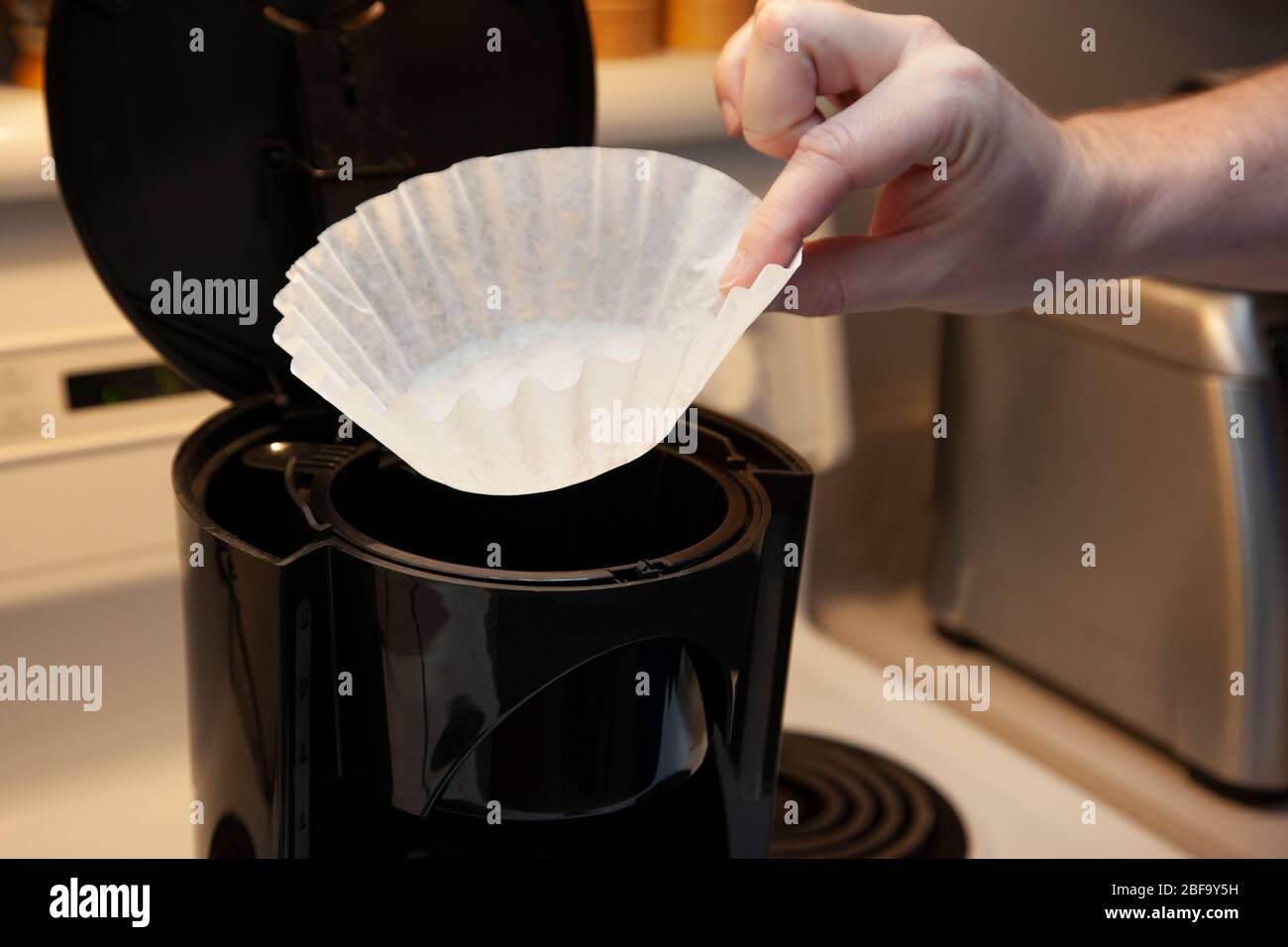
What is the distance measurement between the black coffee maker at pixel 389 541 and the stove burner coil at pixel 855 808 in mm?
196

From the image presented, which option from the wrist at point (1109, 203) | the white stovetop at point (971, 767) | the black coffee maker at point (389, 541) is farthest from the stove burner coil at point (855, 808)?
the wrist at point (1109, 203)

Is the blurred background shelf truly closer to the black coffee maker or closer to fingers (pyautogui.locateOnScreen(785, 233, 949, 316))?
the black coffee maker

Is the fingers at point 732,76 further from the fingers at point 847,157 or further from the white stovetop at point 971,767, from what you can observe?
the white stovetop at point 971,767

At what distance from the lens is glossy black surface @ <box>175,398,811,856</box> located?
0.45 m

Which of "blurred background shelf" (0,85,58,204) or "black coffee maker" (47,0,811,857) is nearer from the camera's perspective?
"black coffee maker" (47,0,811,857)

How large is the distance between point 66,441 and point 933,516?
0.62 meters

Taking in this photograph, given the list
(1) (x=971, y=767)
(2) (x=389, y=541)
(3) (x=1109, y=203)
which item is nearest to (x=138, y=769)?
(2) (x=389, y=541)

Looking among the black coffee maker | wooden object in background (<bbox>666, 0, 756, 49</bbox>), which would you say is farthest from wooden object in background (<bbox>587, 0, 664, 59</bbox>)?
the black coffee maker

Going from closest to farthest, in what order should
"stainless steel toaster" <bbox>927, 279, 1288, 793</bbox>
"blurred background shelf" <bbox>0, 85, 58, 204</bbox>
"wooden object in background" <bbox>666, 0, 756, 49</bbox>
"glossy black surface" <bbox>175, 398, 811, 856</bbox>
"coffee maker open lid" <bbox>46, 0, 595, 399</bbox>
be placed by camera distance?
"glossy black surface" <bbox>175, 398, 811, 856</bbox>, "coffee maker open lid" <bbox>46, 0, 595, 399</bbox>, "blurred background shelf" <bbox>0, 85, 58, 204</bbox>, "stainless steel toaster" <bbox>927, 279, 1288, 793</bbox>, "wooden object in background" <bbox>666, 0, 756, 49</bbox>

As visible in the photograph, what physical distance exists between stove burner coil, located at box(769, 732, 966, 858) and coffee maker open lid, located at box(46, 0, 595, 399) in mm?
347

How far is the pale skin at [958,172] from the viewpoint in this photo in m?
0.52

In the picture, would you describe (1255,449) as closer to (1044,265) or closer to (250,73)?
(1044,265)
